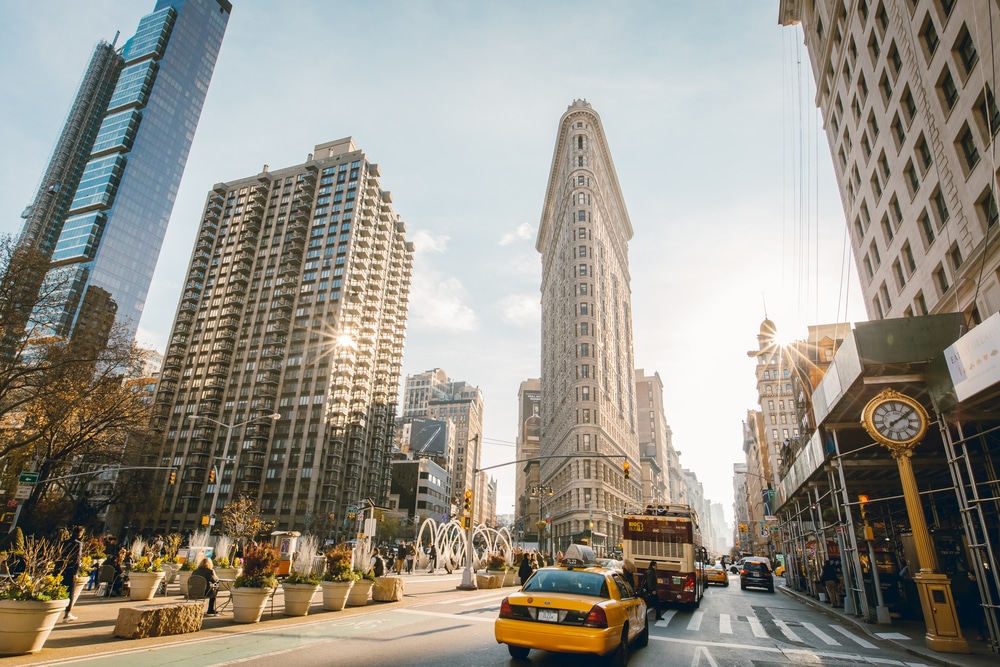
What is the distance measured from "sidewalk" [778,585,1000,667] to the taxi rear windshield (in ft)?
24.2

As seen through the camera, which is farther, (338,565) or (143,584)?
(143,584)

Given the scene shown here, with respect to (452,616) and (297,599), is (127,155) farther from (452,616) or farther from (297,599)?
(452,616)

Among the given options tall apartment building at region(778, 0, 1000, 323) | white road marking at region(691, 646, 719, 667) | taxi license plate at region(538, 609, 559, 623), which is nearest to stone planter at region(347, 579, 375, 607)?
taxi license plate at region(538, 609, 559, 623)

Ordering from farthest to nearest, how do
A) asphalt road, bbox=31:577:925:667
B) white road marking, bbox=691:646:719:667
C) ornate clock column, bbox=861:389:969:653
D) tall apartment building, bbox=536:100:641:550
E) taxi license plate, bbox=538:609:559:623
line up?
tall apartment building, bbox=536:100:641:550 → ornate clock column, bbox=861:389:969:653 → white road marking, bbox=691:646:719:667 → asphalt road, bbox=31:577:925:667 → taxi license plate, bbox=538:609:559:623

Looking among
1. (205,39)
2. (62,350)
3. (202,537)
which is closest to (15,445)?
(62,350)

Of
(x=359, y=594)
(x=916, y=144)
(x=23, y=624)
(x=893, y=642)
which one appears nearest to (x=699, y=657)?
(x=893, y=642)

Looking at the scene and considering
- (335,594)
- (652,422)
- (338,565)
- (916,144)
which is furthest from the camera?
(652,422)

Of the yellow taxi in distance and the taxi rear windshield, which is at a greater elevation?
the taxi rear windshield

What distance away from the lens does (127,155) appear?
12862 cm

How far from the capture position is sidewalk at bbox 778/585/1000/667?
1041cm

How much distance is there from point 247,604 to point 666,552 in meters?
14.7

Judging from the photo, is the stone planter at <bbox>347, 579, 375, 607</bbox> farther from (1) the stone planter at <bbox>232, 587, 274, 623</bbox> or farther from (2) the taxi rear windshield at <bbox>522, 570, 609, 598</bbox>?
→ (2) the taxi rear windshield at <bbox>522, 570, 609, 598</bbox>

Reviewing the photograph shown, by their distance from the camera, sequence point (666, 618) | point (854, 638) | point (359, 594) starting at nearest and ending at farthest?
point (854, 638)
point (359, 594)
point (666, 618)

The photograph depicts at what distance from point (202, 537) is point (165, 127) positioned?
15411 centimetres
